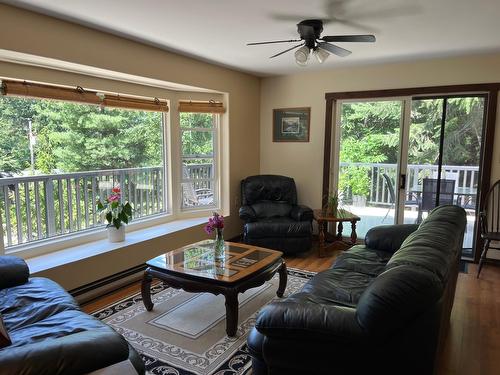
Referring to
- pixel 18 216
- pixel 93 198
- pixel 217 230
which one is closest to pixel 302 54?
pixel 217 230

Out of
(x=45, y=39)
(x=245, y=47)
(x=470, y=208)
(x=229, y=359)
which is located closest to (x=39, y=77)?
(x=45, y=39)

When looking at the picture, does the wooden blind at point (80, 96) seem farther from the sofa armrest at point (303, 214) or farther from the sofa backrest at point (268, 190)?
the sofa armrest at point (303, 214)

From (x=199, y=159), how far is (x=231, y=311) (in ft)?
8.70

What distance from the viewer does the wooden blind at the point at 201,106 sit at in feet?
14.7

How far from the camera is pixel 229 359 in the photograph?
7.53 feet

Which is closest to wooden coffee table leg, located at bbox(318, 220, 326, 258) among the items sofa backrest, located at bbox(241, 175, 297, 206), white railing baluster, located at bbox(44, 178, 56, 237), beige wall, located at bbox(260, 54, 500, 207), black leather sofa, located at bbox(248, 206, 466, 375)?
sofa backrest, located at bbox(241, 175, 297, 206)

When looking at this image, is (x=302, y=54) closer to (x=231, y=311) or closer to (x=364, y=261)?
(x=364, y=261)

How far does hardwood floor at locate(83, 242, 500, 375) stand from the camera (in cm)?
229

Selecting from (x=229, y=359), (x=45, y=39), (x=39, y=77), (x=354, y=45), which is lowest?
(x=229, y=359)

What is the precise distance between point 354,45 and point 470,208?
287 cm

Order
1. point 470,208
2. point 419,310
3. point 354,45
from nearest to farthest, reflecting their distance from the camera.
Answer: point 419,310
point 354,45
point 470,208

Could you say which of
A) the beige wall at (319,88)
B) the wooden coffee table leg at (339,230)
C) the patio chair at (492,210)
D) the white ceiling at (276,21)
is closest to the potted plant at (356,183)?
the beige wall at (319,88)

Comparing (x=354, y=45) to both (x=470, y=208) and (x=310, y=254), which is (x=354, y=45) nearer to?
(x=310, y=254)

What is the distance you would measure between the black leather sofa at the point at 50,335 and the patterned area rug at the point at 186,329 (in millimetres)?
612
